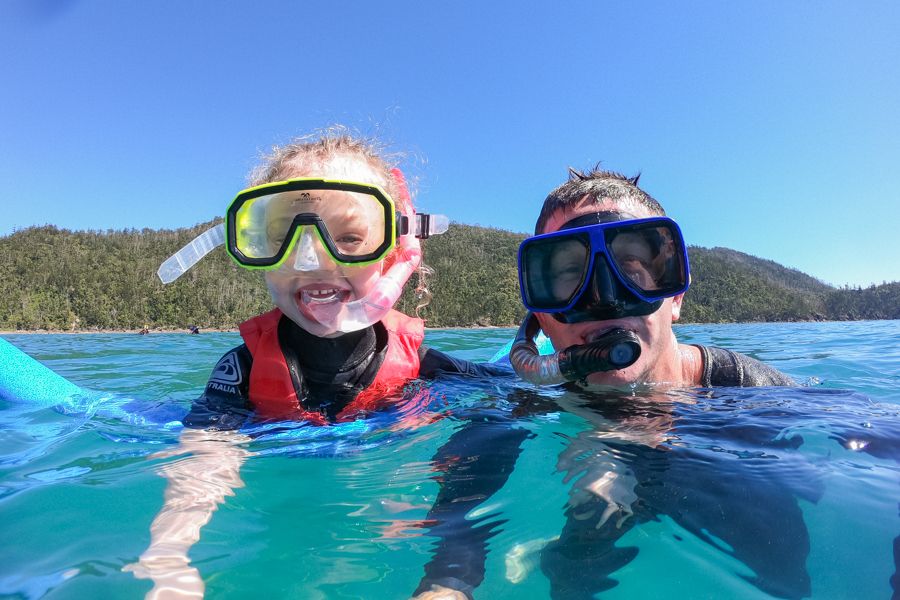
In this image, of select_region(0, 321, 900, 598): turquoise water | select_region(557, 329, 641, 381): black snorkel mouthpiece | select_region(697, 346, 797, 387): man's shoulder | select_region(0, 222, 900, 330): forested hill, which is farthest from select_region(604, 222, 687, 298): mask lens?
select_region(0, 222, 900, 330): forested hill

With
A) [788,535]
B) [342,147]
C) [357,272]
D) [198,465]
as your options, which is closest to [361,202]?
[357,272]

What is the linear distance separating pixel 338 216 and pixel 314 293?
35 cm

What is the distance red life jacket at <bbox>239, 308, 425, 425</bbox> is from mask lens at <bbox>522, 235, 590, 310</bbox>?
0.85 m

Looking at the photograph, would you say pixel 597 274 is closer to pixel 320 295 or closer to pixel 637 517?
pixel 637 517

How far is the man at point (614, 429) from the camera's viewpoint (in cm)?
104

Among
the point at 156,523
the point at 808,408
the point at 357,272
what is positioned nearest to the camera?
the point at 156,523

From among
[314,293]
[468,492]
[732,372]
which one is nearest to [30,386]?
[314,293]

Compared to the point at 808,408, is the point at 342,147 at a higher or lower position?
higher

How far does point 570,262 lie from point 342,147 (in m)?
1.34

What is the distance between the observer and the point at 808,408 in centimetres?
183

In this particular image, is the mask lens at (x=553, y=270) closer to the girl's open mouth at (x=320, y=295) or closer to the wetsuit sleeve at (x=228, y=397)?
the girl's open mouth at (x=320, y=295)

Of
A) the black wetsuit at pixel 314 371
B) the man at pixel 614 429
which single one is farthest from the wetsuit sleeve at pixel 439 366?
the man at pixel 614 429

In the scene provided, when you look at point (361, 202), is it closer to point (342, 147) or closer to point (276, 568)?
point (342, 147)

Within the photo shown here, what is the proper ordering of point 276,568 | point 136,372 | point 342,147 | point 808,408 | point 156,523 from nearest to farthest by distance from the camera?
point 276,568
point 156,523
point 808,408
point 342,147
point 136,372
